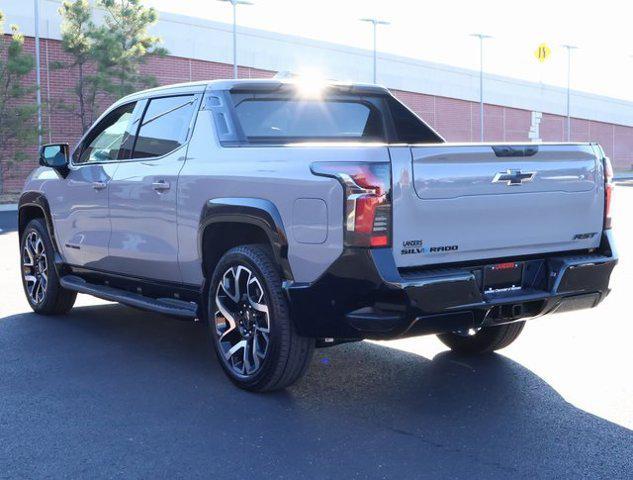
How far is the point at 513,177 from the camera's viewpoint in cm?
497

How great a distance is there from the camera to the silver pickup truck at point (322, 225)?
4.63m

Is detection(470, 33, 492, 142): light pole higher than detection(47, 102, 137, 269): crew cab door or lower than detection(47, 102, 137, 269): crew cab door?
higher

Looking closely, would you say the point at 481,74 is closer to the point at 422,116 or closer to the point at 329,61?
the point at 422,116

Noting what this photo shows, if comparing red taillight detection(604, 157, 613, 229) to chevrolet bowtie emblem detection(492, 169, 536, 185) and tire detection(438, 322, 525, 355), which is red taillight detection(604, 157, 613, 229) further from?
tire detection(438, 322, 525, 355)

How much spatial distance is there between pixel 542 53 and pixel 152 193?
39857 millimetres

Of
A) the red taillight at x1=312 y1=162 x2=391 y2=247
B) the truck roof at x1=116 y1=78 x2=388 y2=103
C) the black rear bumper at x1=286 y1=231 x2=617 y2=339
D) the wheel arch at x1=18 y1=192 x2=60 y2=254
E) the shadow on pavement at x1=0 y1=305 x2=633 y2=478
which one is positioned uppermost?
the truck roof at x1=116 y1=78 x2=388 y2=103

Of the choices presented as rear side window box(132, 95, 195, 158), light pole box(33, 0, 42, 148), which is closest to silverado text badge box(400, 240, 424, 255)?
rear side window box(132, 95, 195, 158)

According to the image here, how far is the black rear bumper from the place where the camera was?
15.0ft

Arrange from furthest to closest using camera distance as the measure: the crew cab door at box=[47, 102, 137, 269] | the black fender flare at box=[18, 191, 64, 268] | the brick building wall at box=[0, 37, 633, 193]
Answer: the brick building wall at box=[0, 37, 633, 193], the black fender flare at box=[18, 191, 64, 268], the crew cab door at box=[47, 102, 137, 269]

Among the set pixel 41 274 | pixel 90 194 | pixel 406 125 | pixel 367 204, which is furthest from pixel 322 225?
pixel 41 274

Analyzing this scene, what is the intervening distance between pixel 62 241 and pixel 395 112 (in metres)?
2.98

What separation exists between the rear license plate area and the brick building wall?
1021 inches

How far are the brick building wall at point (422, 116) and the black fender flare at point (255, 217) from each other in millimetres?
24825

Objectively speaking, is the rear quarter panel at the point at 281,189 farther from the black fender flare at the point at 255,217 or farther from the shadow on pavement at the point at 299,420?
the shadow on pavement at the point at 299,420
